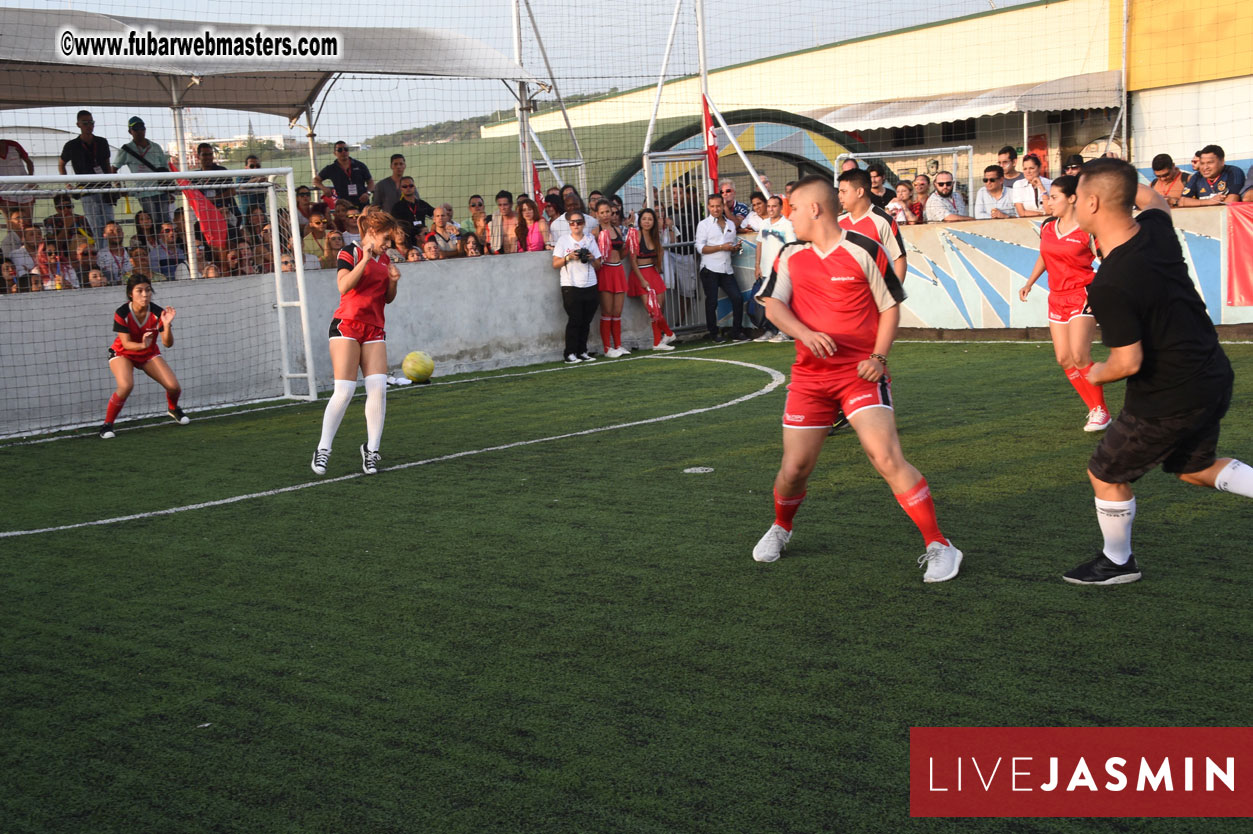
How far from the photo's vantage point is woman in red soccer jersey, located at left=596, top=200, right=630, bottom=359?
51.6 feet

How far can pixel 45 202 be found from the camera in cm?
1245

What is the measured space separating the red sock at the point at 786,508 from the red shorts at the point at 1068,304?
12.2 feet

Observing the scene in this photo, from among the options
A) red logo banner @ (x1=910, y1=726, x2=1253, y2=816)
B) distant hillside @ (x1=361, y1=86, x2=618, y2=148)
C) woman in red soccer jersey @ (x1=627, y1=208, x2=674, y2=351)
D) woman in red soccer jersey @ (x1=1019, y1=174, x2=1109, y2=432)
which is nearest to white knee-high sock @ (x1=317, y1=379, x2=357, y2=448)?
woman in red soccer jersey @ (x1=1019, y1=174, x2=1109, y2=432)

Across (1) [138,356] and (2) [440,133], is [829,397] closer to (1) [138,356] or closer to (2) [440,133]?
(1) [138,356]

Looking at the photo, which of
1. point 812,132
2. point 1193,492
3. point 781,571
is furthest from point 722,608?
point 812,132

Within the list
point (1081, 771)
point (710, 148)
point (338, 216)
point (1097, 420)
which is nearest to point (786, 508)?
point (1081, 771)

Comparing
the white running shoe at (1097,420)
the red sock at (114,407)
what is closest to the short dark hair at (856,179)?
the white running shoe at (1097,420)

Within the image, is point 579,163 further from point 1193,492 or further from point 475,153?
point 1193,492

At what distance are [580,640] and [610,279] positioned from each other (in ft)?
37.4

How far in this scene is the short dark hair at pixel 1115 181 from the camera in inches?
179

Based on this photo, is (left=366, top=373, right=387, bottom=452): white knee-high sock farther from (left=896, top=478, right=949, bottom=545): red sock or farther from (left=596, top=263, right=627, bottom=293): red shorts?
(left=596, top=263, right=627, bottom=293): red shorts

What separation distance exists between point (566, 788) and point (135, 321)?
9153 mm

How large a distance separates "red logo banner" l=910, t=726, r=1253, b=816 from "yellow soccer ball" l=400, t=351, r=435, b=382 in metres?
10.3

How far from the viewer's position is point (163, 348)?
12906 millimetres
